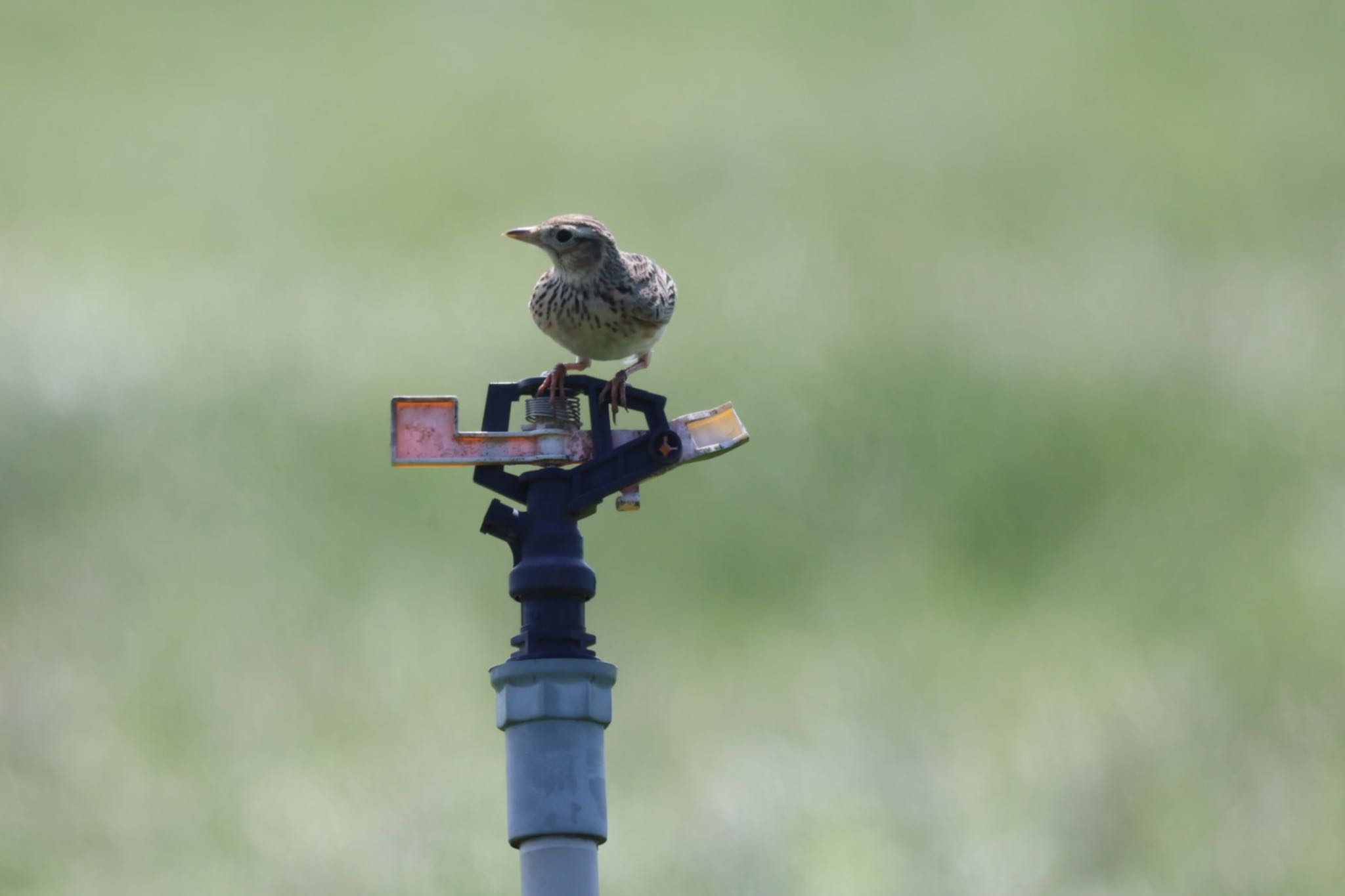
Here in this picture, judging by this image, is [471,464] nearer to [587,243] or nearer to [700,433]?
[700,433]

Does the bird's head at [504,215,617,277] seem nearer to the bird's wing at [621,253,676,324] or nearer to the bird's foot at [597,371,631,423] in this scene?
the bird's wing at [621,253,676,324]

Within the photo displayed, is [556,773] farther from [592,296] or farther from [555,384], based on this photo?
[592,296]

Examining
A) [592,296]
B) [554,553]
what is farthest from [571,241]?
[554,553]

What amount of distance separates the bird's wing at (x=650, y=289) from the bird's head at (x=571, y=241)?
15 centimetres

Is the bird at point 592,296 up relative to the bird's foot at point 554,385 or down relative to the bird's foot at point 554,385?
up

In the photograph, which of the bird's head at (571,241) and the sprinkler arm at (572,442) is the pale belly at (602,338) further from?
the sprinkler arm at (572,442)

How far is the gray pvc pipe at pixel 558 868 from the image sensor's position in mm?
5254

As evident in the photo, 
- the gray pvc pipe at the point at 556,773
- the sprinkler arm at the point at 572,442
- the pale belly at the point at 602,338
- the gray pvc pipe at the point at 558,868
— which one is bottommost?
the gray pvc pipe at the point at 558,868

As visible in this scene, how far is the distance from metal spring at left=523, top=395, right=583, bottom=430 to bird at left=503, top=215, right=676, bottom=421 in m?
1.11

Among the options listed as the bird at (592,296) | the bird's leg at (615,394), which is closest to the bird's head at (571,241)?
the bird at (592,296)

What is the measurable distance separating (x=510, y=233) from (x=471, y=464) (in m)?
1.79

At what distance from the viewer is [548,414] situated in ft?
19.2

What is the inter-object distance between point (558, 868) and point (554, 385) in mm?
1705

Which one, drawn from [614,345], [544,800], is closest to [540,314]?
[614,345]
